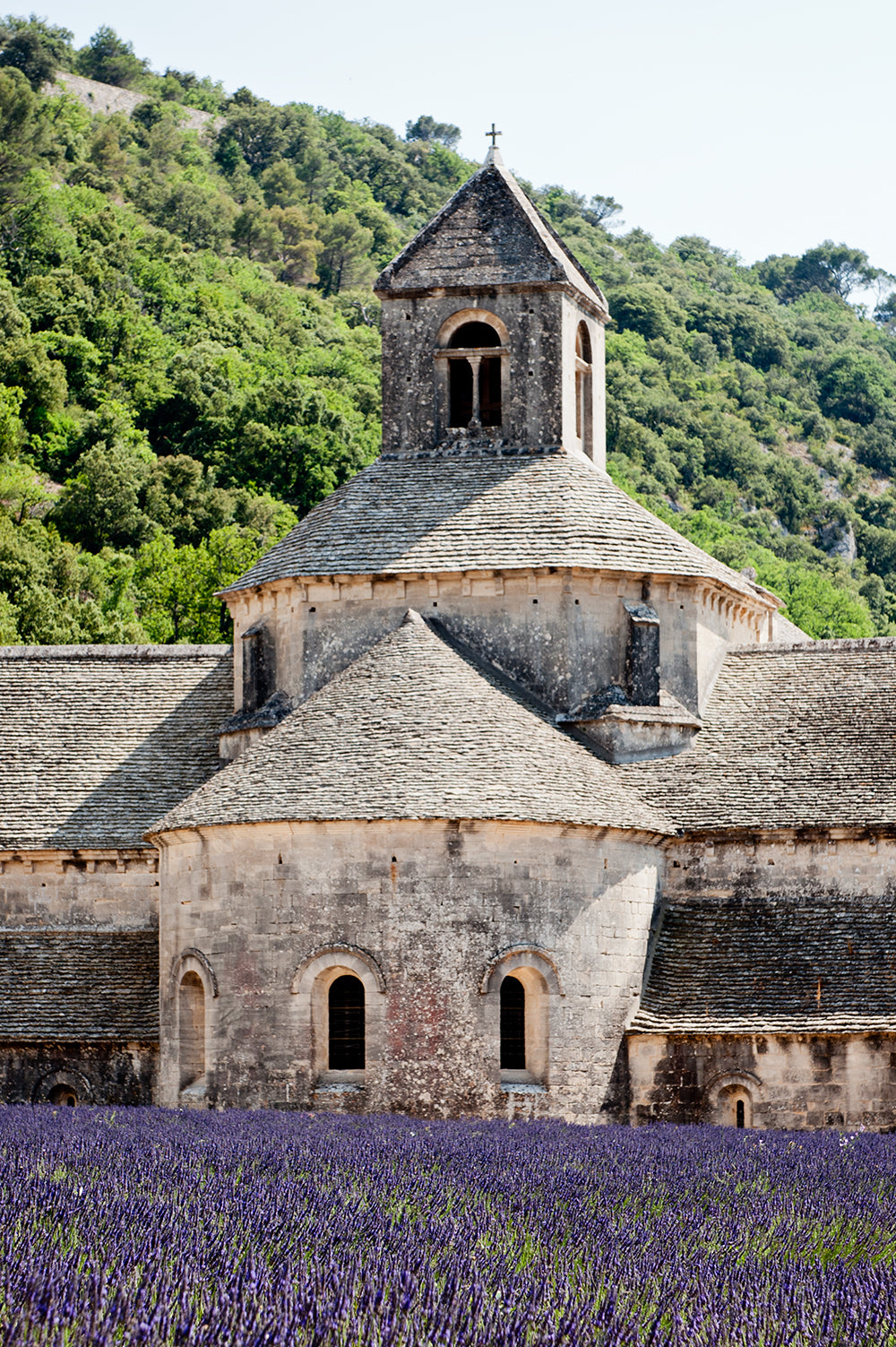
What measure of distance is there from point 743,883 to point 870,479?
3830 inches

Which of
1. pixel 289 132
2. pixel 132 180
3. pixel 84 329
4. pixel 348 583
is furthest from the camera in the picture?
pixel 289 132

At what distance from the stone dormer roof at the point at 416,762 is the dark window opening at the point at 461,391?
6851 millimetres

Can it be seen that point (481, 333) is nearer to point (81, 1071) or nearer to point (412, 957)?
point (412, 957)

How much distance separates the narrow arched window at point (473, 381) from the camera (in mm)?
35094

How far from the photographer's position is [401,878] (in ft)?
85.9

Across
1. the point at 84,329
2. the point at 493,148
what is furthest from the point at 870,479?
the point at 493,148

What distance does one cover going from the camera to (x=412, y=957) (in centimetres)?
2603

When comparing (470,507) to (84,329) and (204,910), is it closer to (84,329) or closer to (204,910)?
(204,910)

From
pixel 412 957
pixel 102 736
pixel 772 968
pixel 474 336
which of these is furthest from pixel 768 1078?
pixel 474 336

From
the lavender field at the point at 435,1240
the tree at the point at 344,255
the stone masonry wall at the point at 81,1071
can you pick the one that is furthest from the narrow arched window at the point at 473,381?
the tree at the point at 344,255

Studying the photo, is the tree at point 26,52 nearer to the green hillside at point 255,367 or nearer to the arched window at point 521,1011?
the green hillside at point 255,367

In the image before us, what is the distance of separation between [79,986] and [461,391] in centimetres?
1369

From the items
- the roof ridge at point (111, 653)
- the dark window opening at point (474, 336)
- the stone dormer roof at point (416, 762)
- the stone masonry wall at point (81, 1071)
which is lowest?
the stone masonry wall at point (81, 1071)

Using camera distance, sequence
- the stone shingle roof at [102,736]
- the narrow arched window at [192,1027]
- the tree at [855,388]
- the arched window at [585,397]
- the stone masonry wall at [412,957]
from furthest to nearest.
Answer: the tree at [855,388]
the arched window at [585,397]
the stone shingle roof at [102,736]
the narrow arched window at [192,1027]
the stone masonry wall at [412,957]
